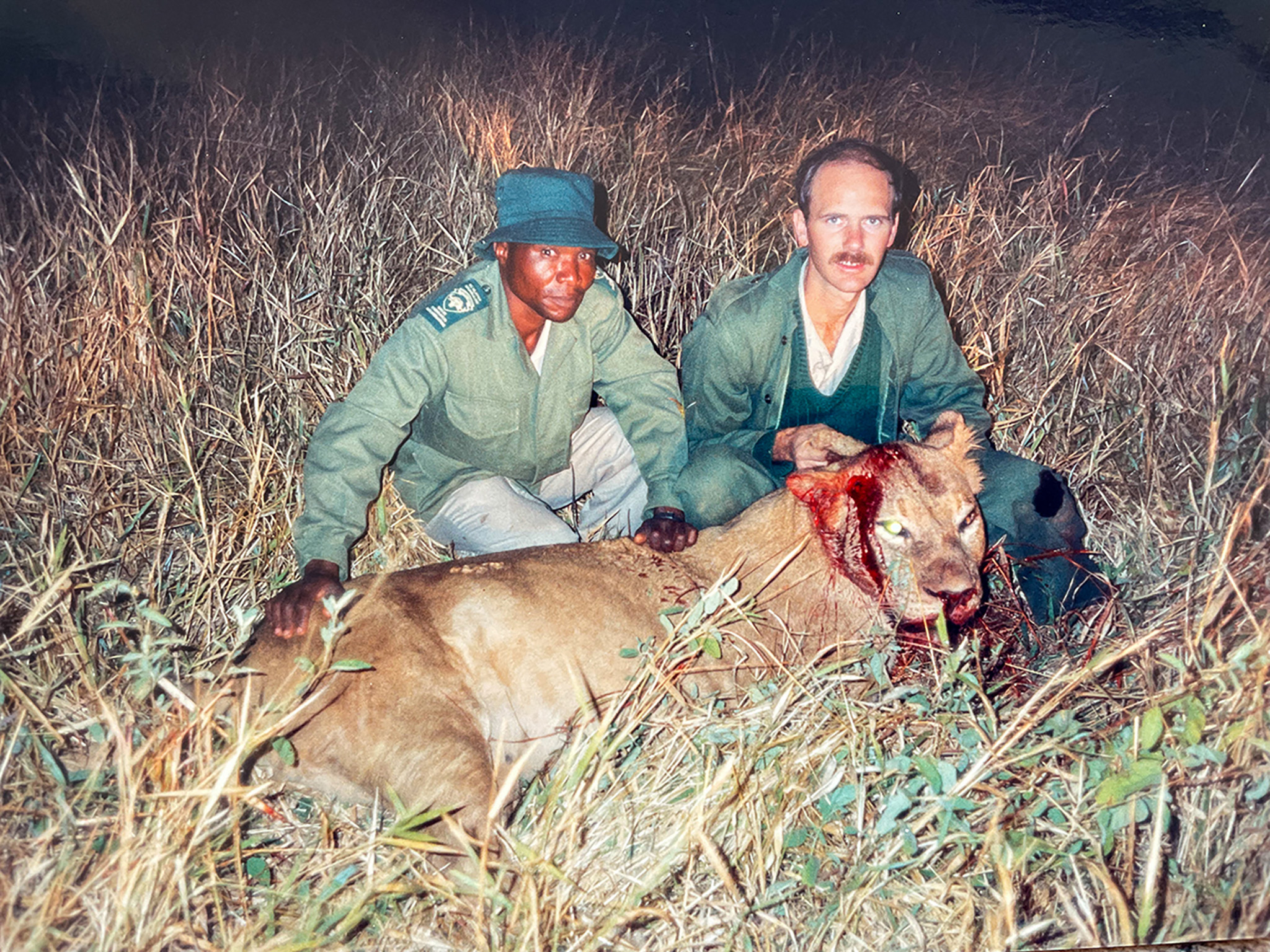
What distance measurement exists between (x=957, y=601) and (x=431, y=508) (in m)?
1.85

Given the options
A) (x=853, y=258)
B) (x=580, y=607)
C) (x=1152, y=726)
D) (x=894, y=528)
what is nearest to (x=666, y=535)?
(x=580, y=607)

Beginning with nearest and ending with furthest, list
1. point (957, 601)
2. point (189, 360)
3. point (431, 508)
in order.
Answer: point (957, 601) → point (189, 360) → point (431, 508)

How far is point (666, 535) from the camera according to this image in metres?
2.91

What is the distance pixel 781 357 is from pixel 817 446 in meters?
0.64

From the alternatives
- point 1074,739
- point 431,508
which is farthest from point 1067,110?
point 431,508

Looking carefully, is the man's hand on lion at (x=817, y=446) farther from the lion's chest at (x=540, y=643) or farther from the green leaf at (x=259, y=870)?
the green leaf at (x=259, y=870)

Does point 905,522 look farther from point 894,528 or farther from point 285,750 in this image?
point 285,750

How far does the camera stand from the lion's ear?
2.81 metres

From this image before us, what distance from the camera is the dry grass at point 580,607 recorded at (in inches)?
82.8

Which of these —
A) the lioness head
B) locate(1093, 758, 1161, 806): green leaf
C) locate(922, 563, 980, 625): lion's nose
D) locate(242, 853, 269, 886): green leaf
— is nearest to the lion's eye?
the lioness head

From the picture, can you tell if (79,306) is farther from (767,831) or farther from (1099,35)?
(1099,35)

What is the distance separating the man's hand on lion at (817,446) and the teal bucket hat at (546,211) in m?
0.86

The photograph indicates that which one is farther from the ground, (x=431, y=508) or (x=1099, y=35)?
(x=1099, y=35)

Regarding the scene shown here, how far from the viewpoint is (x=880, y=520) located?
2.68 m
